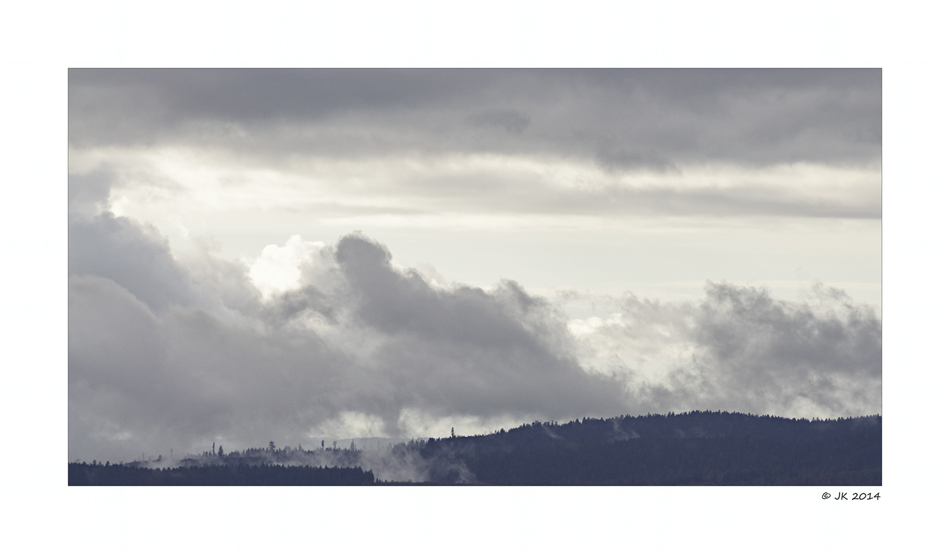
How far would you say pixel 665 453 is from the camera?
183 m

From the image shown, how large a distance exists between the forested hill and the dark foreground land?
21 centimetres

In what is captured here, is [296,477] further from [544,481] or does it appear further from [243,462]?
[544,481]

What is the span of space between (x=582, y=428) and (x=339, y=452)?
5204 cm

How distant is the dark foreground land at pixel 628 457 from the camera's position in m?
149

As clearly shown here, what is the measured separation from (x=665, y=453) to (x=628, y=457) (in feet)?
26.7

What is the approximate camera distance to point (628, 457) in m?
179

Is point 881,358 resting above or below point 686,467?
above

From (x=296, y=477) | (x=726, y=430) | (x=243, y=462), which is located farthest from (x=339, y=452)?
(x=726, y=430)

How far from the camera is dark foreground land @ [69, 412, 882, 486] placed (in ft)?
489

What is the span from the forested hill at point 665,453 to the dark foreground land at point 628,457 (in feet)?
0.70

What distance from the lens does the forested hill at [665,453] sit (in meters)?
155

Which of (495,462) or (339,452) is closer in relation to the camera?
(339,452)

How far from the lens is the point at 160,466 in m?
132

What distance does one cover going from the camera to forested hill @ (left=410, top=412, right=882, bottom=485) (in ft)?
510
